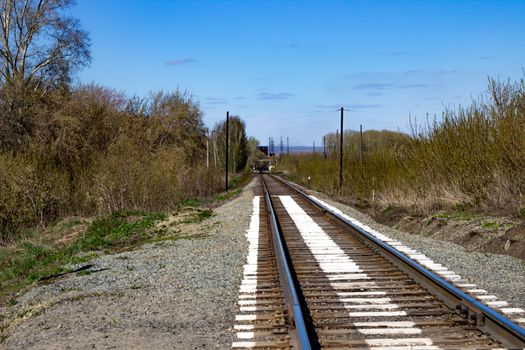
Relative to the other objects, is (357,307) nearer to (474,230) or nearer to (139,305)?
(139,305)

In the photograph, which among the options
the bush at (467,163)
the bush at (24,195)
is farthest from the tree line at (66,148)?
the bush at (467,163)

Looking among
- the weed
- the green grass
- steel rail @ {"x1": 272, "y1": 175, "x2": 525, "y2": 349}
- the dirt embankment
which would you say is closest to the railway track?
steel rail @ {"x1": 272, "y1": 175, "x2": 525, "y2": 349}

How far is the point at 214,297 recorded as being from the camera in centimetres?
747

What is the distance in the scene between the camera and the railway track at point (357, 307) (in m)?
5.35

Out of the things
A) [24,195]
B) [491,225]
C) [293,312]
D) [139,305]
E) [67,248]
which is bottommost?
[67,248]

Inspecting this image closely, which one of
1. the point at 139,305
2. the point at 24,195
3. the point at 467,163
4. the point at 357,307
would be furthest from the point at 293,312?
the point at 24,195

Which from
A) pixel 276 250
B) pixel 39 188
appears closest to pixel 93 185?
pixel 39 188

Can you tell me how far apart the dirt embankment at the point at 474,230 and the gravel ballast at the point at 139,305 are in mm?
4934

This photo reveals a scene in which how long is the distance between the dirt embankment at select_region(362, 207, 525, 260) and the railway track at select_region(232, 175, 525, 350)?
8.08ft

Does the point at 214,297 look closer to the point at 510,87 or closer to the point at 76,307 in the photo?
the point at 76,307

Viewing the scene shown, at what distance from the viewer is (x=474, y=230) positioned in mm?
12773

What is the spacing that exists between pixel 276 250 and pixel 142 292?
132 inches

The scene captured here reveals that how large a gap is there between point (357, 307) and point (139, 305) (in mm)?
2716

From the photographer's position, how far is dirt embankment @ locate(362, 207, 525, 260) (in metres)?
11.0
